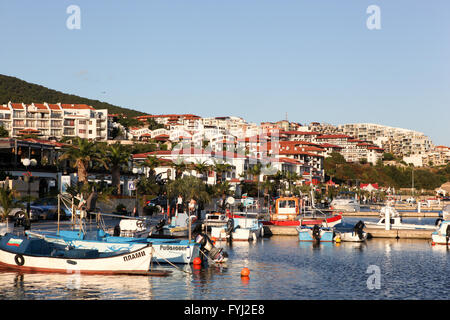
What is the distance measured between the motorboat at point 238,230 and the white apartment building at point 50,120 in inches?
4433

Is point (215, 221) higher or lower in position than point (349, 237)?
higher

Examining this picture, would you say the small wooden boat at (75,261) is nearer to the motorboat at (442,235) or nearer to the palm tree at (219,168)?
the motorboat at (442,235)

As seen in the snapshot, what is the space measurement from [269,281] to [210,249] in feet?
18.3

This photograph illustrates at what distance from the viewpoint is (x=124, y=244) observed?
106 feet

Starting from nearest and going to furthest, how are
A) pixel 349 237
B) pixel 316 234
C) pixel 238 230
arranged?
pixel 238 230, pixel 316 234, pixel 349 237

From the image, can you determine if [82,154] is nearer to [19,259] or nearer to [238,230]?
[238,230]

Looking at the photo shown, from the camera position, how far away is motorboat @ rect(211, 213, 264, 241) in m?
49.2

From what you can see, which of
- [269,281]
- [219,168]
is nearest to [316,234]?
[269,281]

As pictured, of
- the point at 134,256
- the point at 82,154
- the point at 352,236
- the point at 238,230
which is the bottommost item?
Answer: the point at 352,236

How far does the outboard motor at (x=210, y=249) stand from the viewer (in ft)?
113

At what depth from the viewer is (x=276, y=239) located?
54.0m

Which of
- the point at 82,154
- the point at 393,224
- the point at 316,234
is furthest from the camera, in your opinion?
the point at 393,224

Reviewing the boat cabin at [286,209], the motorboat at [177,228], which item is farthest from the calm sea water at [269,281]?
the boat cabin at [286,209]
